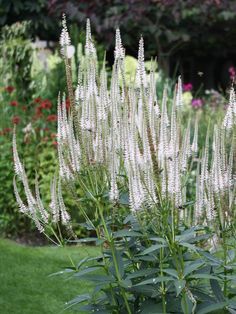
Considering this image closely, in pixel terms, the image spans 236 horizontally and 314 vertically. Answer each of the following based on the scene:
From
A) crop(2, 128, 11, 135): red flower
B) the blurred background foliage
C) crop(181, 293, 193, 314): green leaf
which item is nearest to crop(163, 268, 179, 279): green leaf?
crop(181, 293, 193, 314): green leaf

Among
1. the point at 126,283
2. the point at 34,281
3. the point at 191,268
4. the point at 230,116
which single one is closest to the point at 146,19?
the point at 34,281

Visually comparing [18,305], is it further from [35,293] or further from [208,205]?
[208,205]

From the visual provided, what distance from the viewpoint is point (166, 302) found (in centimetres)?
339

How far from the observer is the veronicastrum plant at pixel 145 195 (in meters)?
3.09

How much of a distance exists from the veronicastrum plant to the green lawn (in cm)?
Answer: 177

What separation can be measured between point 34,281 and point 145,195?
3268 millimetres

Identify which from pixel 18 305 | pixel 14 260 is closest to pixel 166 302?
pixel 18 305

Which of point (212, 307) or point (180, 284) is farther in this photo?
point (212, 307)

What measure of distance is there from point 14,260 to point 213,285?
3.70 metres

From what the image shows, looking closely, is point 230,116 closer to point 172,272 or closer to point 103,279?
point 172,272

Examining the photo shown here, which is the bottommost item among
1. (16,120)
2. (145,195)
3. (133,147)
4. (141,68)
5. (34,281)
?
(34,281)

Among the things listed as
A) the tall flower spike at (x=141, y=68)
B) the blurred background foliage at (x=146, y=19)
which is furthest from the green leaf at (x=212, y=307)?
the blurred background foliage at (x=146, y=19)

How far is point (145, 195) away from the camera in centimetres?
313

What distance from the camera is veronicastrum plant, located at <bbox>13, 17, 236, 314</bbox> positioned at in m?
3.09
